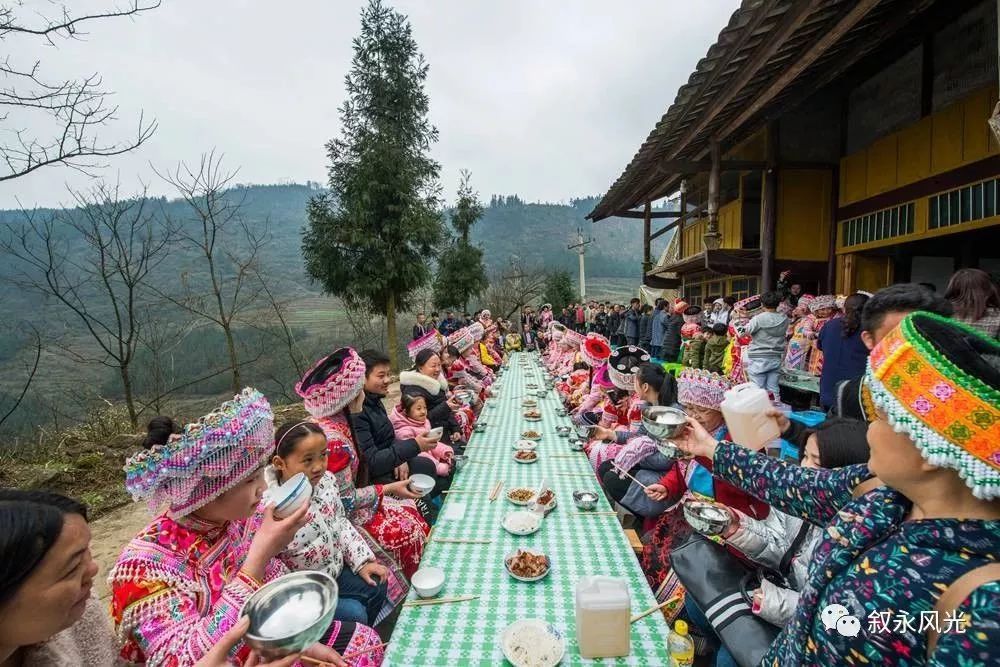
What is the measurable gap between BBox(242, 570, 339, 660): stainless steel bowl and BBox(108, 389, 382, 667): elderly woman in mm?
209

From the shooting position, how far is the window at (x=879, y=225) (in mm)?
6094

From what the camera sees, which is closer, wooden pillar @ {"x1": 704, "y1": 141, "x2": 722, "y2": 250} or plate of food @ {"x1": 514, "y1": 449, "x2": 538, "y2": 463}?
plate of food @ {"x1": 514, "y1": 449, "x2": 538, "y2": 463}

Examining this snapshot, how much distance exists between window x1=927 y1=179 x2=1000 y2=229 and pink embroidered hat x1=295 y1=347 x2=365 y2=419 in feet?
23.5

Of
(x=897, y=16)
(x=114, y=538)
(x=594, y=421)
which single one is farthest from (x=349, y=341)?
(x=897, y=16)

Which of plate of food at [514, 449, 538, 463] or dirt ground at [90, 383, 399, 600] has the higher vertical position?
plate of food at [514, 449, 538, 463]

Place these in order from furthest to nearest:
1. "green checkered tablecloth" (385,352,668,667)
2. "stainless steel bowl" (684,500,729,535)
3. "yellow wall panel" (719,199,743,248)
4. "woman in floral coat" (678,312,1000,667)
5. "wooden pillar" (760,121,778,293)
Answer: "yellow wall panel" (719,199,743,248) < "wooden pillar" (760,121,778,293) < "stainless steel bowl" (684,500,729,535) < "green checkered tablecloth" (385,352,668,667) < "woman in floral coat" (678,312,1000,667)

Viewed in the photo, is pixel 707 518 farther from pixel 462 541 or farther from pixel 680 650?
pixel 462 541

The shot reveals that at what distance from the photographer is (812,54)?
397 cm

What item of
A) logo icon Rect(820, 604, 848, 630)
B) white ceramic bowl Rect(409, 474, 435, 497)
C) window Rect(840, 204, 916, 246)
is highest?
window Rect(840, 204, 916, 246)

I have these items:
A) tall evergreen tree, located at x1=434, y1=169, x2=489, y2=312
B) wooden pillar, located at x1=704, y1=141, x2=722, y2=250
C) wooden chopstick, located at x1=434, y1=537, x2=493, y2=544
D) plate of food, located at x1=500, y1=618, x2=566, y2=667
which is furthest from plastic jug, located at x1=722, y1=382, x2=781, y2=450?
tall evergreen tree, located at x1=434, y1=169, x2=489, y2=312

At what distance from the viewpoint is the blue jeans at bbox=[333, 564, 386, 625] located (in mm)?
2137

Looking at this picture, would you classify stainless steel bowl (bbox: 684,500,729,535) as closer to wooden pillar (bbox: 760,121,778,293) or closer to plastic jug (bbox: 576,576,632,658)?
plastic jug (bbox: 576,576,632,658)

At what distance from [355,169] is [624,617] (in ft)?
43.4

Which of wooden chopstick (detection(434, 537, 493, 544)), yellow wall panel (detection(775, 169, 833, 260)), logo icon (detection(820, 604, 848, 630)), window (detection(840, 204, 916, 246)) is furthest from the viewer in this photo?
yellow wall panel (detection(775, 169, 833, 260))
